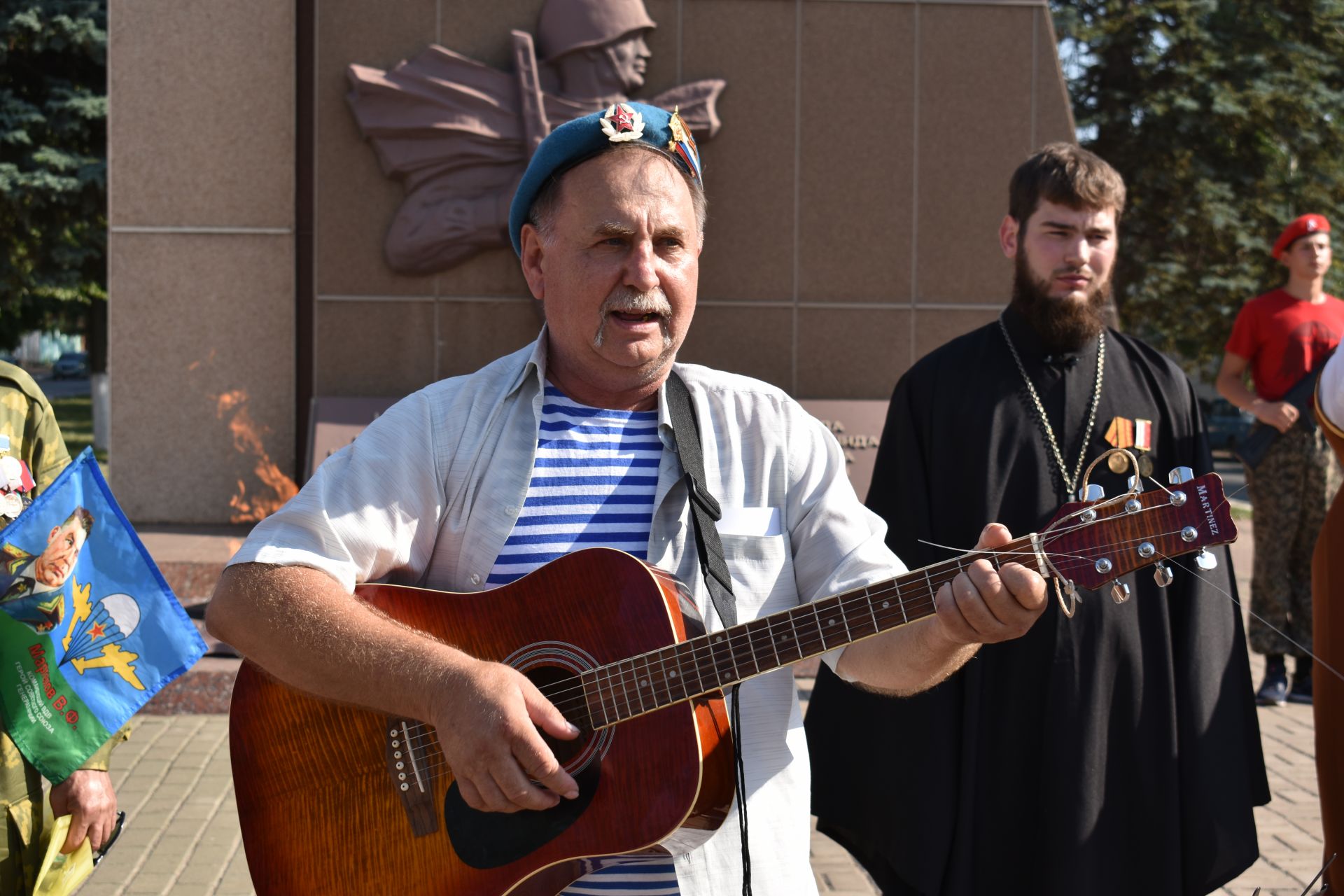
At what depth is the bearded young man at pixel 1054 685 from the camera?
3.01m

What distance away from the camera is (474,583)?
6.80 feet

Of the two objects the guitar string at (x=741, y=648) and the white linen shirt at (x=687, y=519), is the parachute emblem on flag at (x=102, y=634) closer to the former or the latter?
the white linen shirt at (x=687, y=519)

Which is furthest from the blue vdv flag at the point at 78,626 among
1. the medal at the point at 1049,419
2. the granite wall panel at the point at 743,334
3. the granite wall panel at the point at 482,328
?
the granite wall panel at the point at 743,334

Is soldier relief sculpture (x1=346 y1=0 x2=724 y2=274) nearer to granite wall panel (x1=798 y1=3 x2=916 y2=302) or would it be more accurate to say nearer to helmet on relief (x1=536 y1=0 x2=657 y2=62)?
helmet on relief (x1=536 y1=0 x2=657 y2=62)

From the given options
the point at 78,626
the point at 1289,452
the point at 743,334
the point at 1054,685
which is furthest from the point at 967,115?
the point at 78,626

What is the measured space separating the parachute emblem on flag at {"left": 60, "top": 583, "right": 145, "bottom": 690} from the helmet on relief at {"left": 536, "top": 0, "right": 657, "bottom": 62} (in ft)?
20.7

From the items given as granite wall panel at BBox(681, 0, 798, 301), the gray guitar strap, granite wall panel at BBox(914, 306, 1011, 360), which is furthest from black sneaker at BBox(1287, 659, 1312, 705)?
the gray guitar strap

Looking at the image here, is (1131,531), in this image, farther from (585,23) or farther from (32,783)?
(585,23)

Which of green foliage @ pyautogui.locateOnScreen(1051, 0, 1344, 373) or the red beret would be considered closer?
the red beret

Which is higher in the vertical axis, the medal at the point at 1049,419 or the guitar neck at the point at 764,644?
the medal at the point at 1049,419

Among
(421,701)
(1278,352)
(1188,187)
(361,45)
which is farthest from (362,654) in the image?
(1188,187)

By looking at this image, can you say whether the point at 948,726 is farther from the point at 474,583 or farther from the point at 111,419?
the point at 111,419

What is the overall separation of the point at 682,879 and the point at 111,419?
779cm

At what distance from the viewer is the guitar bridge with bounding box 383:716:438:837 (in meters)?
2.04
